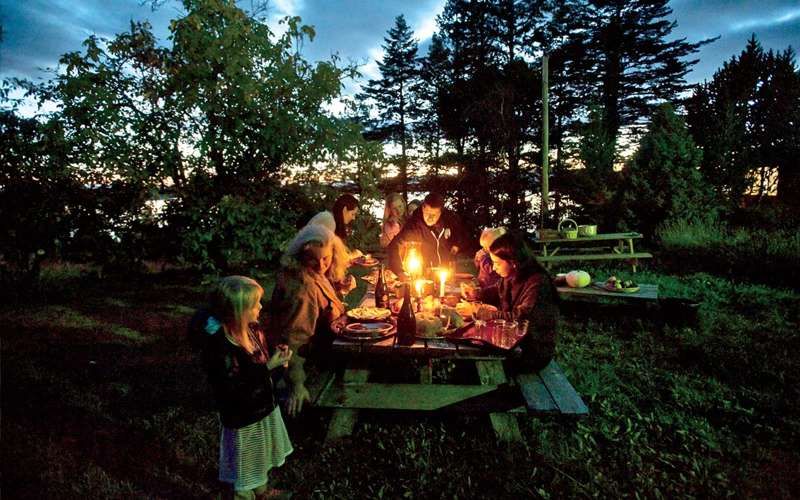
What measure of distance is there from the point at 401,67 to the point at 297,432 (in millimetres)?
26952

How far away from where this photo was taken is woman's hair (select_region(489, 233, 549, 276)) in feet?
12.3

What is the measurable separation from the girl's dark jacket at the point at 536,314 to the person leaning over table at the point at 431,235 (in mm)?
2608

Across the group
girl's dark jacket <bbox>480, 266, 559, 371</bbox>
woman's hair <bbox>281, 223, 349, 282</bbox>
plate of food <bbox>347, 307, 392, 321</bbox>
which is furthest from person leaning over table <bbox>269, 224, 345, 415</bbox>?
girl's dark jacket <bbox>480, 266, 559, 371</bbox>

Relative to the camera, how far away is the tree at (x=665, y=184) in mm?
14078

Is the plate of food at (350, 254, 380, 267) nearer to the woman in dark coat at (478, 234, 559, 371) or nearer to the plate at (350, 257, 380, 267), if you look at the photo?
the plate at (350, 257, 380, 267)

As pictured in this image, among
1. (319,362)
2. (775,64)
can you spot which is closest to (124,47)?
(319,362)

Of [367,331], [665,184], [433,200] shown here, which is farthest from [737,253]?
[367,331]

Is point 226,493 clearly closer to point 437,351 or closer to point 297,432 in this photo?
point 297,432

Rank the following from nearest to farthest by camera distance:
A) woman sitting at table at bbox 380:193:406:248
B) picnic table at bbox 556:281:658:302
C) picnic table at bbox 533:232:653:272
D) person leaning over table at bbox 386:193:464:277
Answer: person leaning over table at bbox 386:193:464:277 < picnic table at bbox 556:281:658:302 < woman sitting at table at bbox 380:193:406:248 < picnic table at bbox 533:232:653:272

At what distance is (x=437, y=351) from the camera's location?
128 inches

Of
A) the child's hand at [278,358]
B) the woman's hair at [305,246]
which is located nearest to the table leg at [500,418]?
the child's hand at [278,358]

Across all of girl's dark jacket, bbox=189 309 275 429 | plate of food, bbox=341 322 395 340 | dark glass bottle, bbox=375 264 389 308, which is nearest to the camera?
girl's dark jacket, bbox=189 309 275 429

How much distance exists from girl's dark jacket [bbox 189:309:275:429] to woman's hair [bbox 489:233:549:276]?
213cm

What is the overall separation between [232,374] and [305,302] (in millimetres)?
1379
